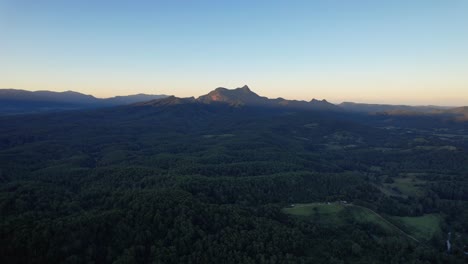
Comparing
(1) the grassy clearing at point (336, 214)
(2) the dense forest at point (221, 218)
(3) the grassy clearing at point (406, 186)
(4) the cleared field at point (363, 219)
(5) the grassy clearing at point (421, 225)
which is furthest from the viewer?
(3) the grassy clearing at point (406, 186)

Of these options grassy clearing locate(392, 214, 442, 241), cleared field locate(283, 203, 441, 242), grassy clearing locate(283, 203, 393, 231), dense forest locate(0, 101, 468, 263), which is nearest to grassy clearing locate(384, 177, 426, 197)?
dense forest locate(0, 101, 468, 263)

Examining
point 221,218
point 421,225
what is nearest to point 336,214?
point 421,225

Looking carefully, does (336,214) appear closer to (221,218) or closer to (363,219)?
(363,219)

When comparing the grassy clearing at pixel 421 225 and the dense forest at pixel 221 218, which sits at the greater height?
the dense forest at pixel 221 218

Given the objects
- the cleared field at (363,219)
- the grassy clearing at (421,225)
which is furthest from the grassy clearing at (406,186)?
the cleared field at (363,219)

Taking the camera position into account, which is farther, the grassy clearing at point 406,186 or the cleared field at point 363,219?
the grassy clearing at point 406,186

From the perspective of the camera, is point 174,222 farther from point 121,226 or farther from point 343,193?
point 343,193

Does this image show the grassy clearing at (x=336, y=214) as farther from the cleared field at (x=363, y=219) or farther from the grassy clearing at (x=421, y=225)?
the grassy clearing at (x=421, y=225)

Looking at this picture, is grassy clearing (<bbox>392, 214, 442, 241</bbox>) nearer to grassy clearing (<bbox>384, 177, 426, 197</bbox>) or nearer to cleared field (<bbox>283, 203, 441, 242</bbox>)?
cleared field (<bbox>283, 203, 441, 242</bbox>)

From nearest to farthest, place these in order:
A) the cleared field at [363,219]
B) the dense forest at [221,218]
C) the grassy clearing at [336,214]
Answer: the dense forest at [221,218] → the cleared field at [363,219] → the grassy clearing at [336,214]
